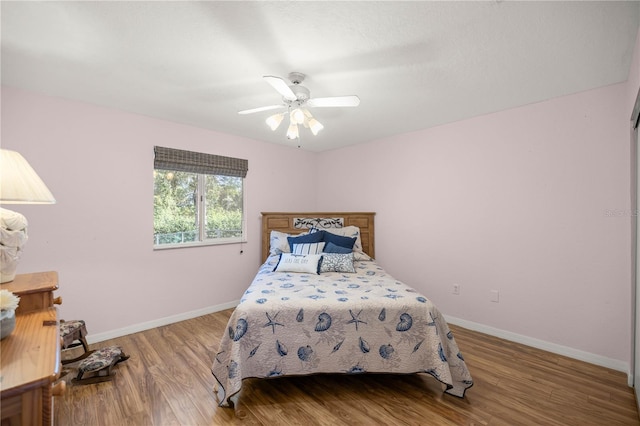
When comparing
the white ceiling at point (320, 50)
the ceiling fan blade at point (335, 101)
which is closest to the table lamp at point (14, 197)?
the white ceiling at point (320, 50)

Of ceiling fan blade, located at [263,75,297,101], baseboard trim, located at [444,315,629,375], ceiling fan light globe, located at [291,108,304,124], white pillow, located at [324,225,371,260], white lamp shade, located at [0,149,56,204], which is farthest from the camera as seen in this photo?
white pillow, located at [324,225,371,260]

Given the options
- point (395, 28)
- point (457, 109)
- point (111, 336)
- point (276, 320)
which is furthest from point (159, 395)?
point (457, 109)

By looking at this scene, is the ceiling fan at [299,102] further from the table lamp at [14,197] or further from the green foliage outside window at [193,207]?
the green foliage outside window at [193,207]

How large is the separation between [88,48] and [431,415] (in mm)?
3228

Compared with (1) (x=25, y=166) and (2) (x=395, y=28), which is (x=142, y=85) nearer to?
(1) (x=25, y=166)

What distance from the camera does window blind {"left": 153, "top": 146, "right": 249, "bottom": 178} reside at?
3.17 m

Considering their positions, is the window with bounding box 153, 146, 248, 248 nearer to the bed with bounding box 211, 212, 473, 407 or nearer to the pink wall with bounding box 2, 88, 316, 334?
the pink wall with bounding box 2, 88, 316, 334

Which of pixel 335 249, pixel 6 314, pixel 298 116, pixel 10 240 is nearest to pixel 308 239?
pixel 335 249

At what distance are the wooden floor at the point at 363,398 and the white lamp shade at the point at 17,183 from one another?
1426 mm

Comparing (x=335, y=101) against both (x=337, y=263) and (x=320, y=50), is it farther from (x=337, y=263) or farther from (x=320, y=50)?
(x=337, y=263)

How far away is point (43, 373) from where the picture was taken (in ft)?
2.65

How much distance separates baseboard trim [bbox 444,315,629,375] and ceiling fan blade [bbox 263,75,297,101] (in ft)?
9.81

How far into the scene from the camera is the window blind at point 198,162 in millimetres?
3168

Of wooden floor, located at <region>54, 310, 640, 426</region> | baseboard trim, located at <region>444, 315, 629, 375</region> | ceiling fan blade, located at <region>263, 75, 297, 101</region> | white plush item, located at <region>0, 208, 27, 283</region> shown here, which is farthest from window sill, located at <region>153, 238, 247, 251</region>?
baseboard trim, located at <region>444, 315, 629, 375</region>
